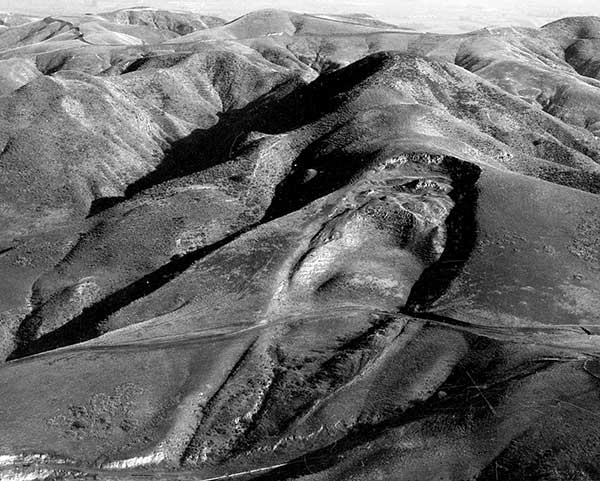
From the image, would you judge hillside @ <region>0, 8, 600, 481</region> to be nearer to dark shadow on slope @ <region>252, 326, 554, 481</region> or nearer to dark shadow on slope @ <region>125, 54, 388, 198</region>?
dark shadow on slope @ <region>252, 326, 554, 481</region>

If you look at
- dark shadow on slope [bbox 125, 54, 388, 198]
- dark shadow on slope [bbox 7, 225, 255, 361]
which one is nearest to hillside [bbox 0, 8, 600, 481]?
dark shadow on slope [bbox 7, 225, 255, 361]

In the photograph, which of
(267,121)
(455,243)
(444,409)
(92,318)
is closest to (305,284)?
(455,243)

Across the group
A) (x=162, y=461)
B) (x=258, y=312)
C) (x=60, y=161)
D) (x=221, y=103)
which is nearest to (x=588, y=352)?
(x=258, y=312)

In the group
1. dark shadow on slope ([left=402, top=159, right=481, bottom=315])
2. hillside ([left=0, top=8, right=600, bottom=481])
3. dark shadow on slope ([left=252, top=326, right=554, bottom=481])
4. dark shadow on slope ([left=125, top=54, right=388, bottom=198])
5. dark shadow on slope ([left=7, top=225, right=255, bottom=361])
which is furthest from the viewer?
dark shadow on slope ([left=125, top=54, right=388, bottom=198])

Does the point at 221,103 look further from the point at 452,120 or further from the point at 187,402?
the point at 187,402

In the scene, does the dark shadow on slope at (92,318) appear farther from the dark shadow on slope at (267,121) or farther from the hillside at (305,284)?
the dark shadow on slope at (267,121)

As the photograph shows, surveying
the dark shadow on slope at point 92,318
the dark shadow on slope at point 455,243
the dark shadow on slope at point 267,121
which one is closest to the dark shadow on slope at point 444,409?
the dark shadow on slope at point 455,243

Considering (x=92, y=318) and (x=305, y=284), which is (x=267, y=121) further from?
(x=92, y=318)
